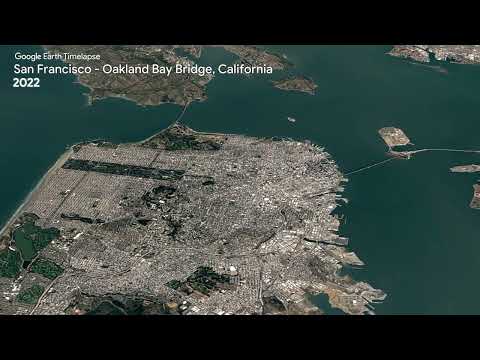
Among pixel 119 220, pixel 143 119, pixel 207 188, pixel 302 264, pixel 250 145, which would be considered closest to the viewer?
pixel 302 264

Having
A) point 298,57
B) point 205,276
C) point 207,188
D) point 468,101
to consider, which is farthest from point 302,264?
point 298,57

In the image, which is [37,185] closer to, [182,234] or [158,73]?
[182,234]

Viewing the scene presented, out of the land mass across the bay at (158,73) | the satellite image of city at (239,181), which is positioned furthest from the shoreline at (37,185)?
the land mass across the bay at (158,73)

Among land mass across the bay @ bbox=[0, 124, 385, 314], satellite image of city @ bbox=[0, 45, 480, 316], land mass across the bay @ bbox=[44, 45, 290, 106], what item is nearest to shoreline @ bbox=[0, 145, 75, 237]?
satellite image of city @ bbox=[0, 45, 480, 316]

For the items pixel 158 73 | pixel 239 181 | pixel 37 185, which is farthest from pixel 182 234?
pixel 158 73

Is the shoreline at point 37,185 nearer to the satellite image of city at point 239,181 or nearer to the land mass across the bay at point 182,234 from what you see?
the satellite image of city at point 239,181

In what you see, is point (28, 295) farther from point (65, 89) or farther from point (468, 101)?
point (468, 101)

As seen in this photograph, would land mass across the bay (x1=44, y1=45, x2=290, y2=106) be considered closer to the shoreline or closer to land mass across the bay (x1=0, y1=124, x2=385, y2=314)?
land mass across the bay (x1=0, y1=124, x2=385, y2=314)
